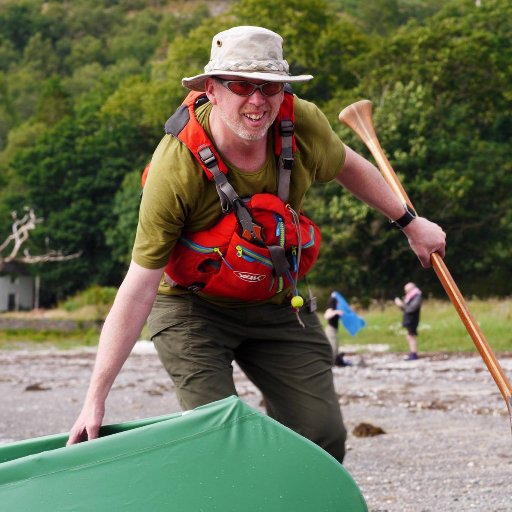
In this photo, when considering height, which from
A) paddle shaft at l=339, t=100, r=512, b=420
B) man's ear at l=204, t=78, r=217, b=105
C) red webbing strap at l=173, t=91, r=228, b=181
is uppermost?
man's ear at l=204, t=78, r=217, b=105

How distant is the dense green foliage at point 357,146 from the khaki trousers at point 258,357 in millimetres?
42171

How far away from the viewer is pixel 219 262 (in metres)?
4.78

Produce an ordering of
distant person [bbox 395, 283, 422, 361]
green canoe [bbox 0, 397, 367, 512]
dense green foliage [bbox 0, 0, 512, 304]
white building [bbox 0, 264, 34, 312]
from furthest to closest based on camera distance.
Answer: white building [bbox 0, 264, 34, 312] → dense green foliage [bbox 0, 0, 512, 304] → distant person [bbox 395, 283, 422, 361] → green canoe [bbox 0, 397, 367, 512]

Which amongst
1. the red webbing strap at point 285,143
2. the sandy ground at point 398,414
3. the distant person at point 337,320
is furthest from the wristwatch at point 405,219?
the distant person at point 337,320

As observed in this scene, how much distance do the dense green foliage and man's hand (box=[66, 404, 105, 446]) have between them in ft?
141

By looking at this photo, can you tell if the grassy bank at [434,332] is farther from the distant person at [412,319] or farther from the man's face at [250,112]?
the man's face at [250,112]

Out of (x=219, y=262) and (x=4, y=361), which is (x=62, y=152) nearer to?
(x=4, y=361)

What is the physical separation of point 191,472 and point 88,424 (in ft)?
1.90

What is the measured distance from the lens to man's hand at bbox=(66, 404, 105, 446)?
14.4ft

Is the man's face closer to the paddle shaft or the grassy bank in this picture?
the paddle shaft

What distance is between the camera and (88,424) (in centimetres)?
438

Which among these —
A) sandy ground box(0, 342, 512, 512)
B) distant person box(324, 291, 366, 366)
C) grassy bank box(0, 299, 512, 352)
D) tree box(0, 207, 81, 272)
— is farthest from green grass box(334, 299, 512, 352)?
tree box(0, 207, 81, 272)

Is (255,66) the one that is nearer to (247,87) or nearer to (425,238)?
(247,87)

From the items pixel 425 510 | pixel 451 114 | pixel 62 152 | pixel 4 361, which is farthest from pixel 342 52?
pixel 425 510
